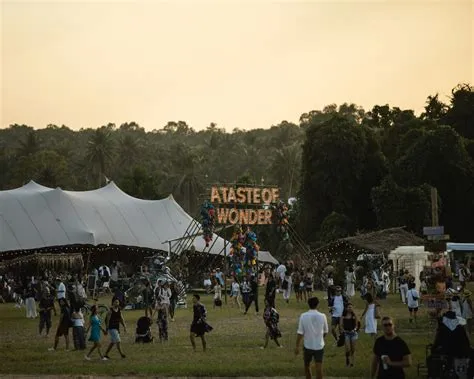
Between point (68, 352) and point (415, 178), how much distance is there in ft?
144

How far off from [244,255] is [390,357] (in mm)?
33648

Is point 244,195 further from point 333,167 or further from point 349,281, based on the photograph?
point 333,167

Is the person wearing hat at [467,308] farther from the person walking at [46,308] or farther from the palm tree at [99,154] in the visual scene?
the palm tree at [99,154]

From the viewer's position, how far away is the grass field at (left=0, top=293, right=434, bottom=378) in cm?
1906

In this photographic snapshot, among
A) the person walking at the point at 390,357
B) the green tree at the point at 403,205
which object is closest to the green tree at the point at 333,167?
the green tree at the point at 403,205

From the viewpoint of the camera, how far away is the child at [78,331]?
77.2 feet

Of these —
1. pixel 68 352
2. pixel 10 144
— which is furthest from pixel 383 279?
pixel 10 144

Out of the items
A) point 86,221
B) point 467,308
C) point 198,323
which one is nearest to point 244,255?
point 86,221

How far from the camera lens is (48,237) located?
59875 mm

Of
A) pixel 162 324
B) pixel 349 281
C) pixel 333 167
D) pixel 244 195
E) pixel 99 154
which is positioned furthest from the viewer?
pixel 99 154

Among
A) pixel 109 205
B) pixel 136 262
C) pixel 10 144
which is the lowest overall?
pixel 136 262

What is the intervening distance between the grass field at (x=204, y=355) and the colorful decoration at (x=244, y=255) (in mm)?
13312

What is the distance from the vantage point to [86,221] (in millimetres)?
62375

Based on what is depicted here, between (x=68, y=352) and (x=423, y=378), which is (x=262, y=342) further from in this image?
(x=423, y=378)
